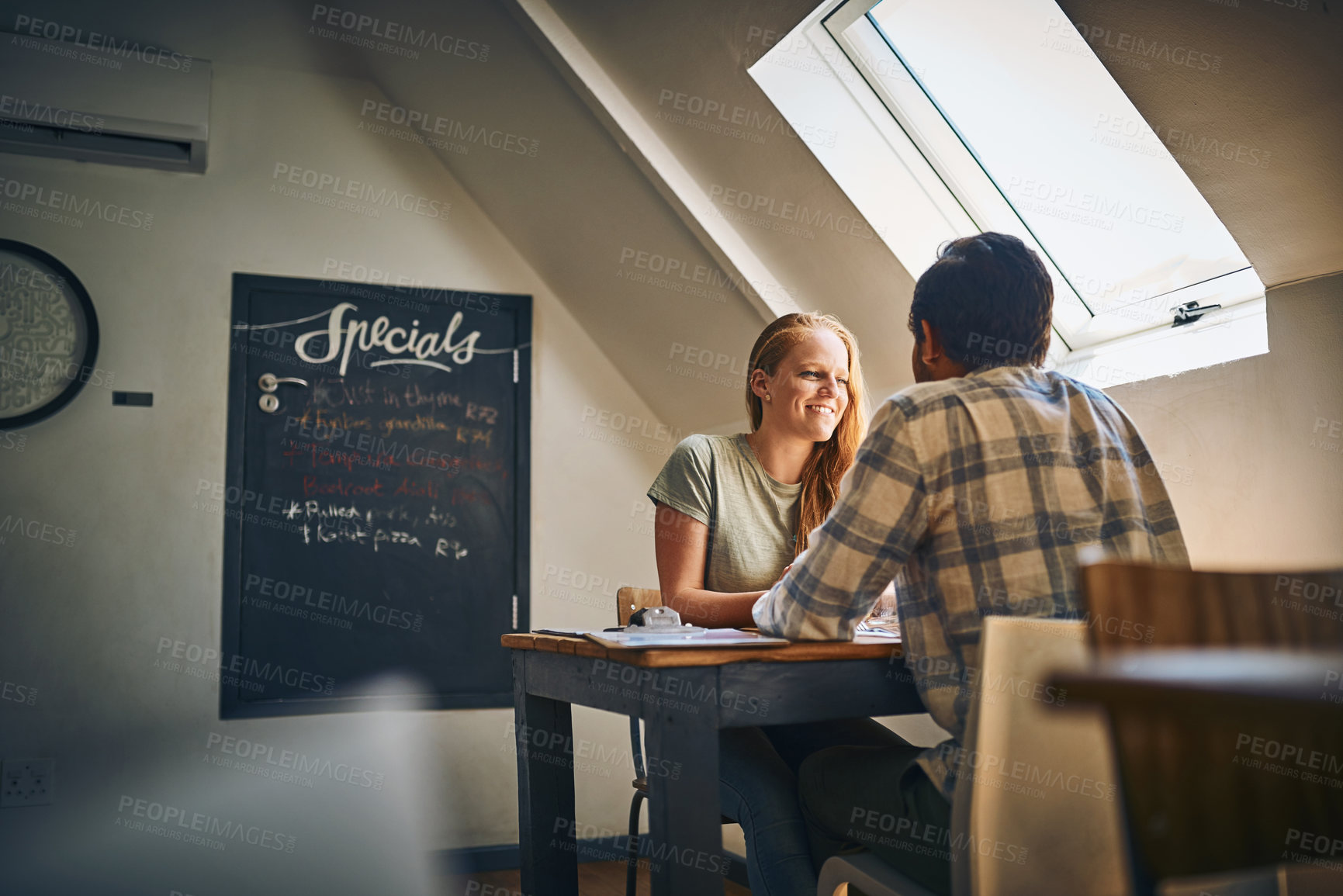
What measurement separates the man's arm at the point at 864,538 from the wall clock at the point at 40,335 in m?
2.57

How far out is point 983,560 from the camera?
43.2 inches

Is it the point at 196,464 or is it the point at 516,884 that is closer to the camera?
the point at 516,884

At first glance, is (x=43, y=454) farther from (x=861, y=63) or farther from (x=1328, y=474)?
(x=1328, y=474)

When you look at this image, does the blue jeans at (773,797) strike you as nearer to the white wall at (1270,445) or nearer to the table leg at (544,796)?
the table leg at (544,796)

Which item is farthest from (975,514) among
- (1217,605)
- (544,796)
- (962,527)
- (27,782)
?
(27,782)

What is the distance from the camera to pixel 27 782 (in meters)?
2.61

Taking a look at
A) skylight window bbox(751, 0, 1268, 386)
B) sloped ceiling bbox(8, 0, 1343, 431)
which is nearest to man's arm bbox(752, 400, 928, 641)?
sloped ceiling bbox(8, 0, 1343, 431)

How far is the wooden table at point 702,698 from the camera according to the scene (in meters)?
1.10

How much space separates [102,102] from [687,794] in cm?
278

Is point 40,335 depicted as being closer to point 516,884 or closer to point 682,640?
point 516,884

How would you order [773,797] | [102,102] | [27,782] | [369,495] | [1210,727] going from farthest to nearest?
1. [369,495]
2. [102,102]
3. [27,782]
4. [773,797]
5. [1210,727]

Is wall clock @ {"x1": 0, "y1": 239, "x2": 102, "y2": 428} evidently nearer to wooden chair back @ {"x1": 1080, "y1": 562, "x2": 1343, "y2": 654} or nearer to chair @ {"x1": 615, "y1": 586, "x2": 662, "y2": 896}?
chair @ {"x1": 615, "y1": 586, "x2": 662, "y2": 896}

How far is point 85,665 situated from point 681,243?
2183 millimetres

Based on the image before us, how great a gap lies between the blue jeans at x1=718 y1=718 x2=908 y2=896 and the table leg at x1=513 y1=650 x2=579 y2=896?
11.3 inches
